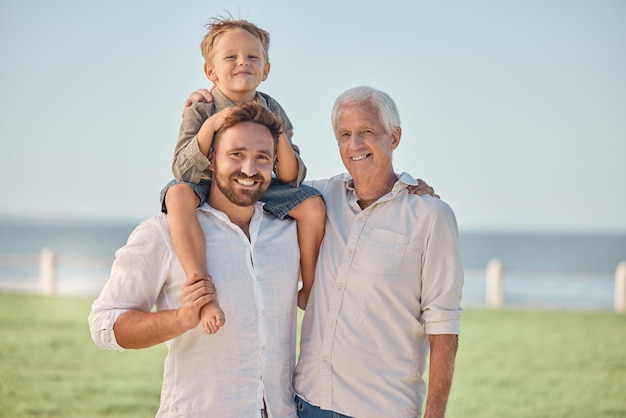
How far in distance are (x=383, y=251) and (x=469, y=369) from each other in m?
6.78

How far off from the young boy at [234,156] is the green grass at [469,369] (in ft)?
15.7

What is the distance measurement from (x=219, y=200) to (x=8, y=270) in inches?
1260

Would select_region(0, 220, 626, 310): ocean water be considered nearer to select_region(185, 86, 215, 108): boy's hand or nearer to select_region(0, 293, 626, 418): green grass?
select_region(0, 293, 626, 418): green grass

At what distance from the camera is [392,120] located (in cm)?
322

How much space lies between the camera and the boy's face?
3465 millimetres

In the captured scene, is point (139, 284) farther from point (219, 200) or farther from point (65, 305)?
point (65, 305)

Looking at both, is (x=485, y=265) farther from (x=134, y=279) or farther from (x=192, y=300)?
(x=192, y=300)

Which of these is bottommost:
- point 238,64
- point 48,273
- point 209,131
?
point 48,273

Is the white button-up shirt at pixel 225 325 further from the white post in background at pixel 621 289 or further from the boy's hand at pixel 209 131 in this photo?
the white post in background at pixel 621 289

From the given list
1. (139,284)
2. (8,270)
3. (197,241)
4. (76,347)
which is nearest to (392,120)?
(197,241)

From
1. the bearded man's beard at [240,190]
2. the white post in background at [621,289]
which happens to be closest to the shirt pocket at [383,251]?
the bearded man's beard at [240,190]

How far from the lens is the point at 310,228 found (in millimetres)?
3230

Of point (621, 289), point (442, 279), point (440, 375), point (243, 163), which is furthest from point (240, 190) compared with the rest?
point (621, 289)

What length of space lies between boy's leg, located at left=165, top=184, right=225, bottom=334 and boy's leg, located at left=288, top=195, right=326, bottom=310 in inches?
18.0
